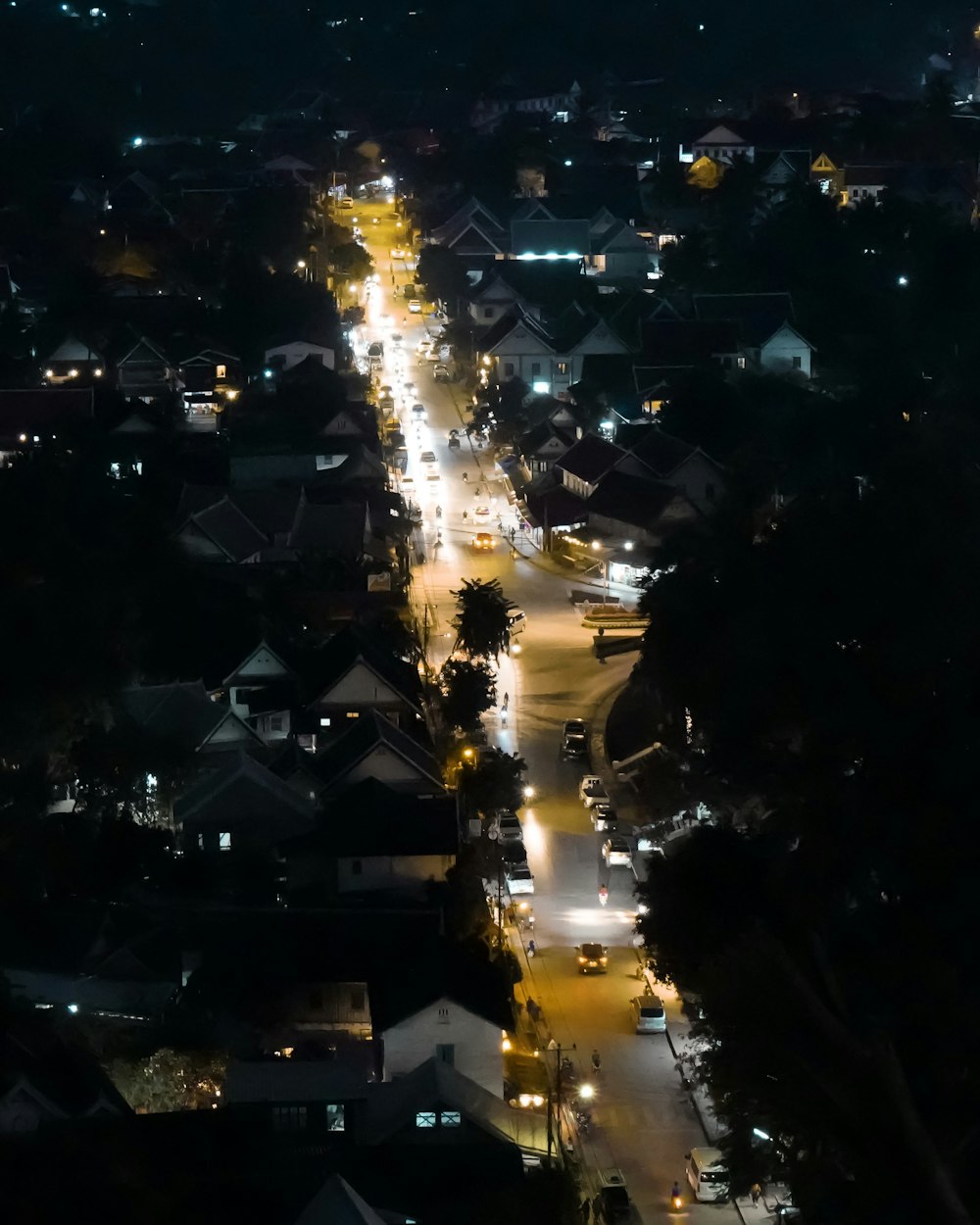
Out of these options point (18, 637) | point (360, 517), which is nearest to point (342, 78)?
point (360, 517)

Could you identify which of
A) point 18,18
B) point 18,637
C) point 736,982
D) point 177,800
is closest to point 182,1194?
point 736,982

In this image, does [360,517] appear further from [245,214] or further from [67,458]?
[245,214]

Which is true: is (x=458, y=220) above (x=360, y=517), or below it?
above

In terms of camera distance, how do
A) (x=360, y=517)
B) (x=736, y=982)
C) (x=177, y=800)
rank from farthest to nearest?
(x=360, y=517) → (x=177, y=800) → (x=736, y=982)

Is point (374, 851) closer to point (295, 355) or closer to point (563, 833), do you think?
point (563, 833)

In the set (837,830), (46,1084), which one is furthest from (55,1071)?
(837,830)

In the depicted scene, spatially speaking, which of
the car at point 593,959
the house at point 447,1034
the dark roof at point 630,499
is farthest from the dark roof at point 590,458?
the house at point 447,1034

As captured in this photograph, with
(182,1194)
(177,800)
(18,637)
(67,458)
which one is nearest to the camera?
(182,1194)

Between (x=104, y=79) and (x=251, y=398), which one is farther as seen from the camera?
(x=104, y=79)

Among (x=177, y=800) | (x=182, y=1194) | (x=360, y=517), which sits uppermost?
(x=360, y=517)
